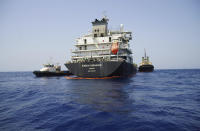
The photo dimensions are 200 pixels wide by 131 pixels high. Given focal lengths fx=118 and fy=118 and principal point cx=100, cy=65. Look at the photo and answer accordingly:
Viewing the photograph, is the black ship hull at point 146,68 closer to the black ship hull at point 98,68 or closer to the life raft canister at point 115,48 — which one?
the black ship hull at point 98,68

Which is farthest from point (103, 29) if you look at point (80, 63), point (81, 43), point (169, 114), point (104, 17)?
point (169, 114)

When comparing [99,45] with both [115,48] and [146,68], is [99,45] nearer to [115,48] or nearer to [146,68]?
[115,48]

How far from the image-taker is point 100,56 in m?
28.2

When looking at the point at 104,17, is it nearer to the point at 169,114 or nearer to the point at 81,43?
the point at 81,43

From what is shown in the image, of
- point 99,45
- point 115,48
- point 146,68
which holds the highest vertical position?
point 99,45

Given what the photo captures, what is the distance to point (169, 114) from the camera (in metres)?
6.37

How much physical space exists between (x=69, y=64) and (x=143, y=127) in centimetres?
2527

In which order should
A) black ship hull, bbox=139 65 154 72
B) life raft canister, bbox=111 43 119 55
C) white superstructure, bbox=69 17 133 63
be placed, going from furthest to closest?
black ship hull, bbox=139 65 154 72
white superstructure, bbox=69 17 133 63
life raft canister, bbox=111 43 119 55

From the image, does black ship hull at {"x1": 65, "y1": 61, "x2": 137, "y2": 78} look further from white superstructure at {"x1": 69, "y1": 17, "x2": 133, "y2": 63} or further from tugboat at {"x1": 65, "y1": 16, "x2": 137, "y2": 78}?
white superstructure at {"x1": 69, "y1": 17, "x2": 133, "y2": 63}

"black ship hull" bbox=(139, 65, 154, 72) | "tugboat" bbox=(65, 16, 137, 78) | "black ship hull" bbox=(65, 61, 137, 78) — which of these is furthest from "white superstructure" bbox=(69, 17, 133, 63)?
"black ship hull" bbox=(139, 65, 154, 72)

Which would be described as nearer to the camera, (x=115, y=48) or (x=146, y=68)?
(x=115, y=48)

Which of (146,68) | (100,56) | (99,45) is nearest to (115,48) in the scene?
(100,56)

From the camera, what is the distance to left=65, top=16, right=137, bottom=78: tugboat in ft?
82.7

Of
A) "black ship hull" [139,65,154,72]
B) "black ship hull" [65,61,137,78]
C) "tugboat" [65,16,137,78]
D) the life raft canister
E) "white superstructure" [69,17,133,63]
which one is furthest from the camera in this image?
"black ship hull" [139,65,154,72]
